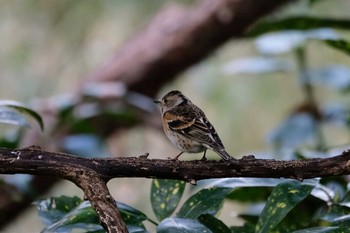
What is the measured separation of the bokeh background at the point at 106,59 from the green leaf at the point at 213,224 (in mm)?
3476

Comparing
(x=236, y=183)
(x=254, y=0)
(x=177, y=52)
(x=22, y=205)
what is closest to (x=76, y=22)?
(x=177, y=52)

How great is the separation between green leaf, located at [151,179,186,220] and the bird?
14.0 inches

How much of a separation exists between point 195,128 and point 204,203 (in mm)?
778

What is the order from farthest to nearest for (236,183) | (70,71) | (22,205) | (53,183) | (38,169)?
(70,71) → (53,183) → (22,205) → (236,183) → (38,169)

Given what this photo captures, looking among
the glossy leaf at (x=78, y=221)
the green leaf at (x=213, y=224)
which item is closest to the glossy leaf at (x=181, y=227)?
the green leaf at (x=213, y=224)

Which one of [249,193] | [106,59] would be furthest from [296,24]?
[106,59]

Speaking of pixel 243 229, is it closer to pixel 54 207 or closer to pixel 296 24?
pixel 54 207

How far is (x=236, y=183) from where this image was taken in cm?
192

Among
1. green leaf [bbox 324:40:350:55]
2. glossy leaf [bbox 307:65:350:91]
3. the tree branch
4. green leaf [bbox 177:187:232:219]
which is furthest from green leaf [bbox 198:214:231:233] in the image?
the tree branch

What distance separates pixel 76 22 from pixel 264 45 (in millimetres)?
1826

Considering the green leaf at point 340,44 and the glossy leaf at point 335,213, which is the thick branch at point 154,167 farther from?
the green leaf at point 340,44

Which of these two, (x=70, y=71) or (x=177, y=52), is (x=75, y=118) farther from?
(x=70, y=71)

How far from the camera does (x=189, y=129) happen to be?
8.63 feet

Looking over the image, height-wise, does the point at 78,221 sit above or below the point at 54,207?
below
